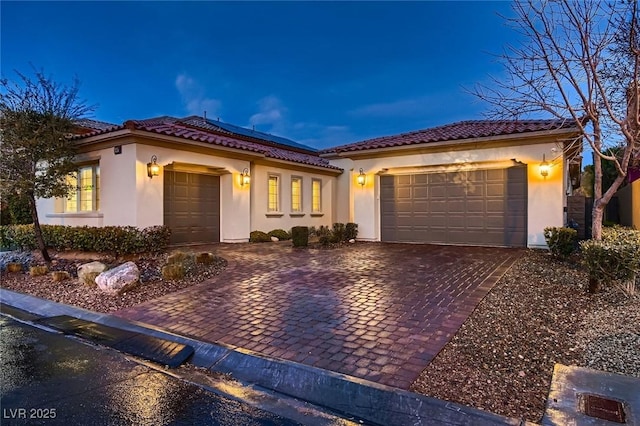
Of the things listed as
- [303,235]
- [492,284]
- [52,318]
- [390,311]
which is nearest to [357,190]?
[303,235]

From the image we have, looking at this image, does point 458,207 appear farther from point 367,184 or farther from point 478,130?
point 367,184

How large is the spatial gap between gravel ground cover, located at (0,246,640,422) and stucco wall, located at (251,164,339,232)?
7.43 metres

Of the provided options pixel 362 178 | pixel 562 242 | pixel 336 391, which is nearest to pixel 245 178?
pixel 362 178

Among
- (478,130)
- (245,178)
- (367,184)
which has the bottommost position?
(367,184)

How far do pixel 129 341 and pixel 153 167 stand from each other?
695 cm

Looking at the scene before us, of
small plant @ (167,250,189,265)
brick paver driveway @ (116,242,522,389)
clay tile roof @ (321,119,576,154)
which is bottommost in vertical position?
brick paver driveway @ (116,242,522,389)

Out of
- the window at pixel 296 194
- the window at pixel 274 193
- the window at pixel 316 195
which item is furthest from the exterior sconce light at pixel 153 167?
the window at pixel 316 195

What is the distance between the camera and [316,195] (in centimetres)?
1786

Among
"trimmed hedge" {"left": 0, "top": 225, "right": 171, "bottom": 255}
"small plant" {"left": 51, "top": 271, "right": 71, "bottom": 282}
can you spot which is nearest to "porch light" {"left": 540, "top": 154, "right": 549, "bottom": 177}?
"trimmed hedge" {"left": 0, "top": 225, "right": 171, "bottom": 255}

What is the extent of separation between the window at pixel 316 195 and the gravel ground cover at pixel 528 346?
38.9 feet

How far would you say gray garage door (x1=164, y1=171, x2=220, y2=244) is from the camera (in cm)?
1210

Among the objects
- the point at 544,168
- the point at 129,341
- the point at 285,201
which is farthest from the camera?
the point at 285,201

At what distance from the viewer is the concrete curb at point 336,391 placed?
2.98 meters

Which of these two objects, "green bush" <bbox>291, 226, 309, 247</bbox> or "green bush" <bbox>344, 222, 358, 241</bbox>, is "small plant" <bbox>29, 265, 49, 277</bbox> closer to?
"green bush" <bbox>291, 226, 309, 247</bbox>
